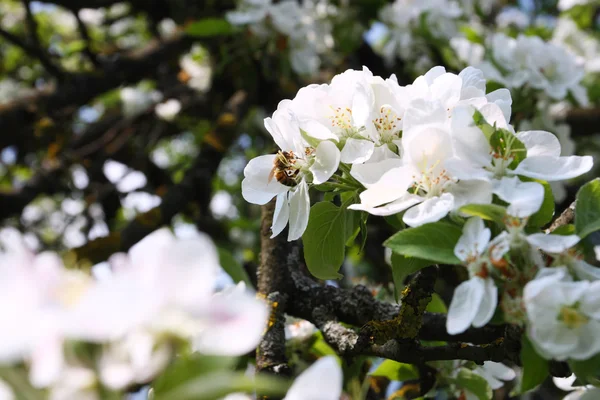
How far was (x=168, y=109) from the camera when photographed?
308 centimetres

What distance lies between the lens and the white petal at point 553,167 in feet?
2.32

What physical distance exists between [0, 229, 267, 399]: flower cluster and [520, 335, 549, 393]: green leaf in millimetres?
307

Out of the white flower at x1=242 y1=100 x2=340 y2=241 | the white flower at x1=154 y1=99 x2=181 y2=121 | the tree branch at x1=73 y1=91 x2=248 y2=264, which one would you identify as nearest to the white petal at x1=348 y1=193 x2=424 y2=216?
the white flower at x1=242 y1=100 x2=340 y2=241

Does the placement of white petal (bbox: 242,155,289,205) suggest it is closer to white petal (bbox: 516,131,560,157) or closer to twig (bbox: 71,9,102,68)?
white petal (bbox: 516,131,560,157)

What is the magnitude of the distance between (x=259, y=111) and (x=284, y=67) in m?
0.47

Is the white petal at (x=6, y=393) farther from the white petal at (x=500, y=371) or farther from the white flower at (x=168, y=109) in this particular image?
the white flower at (x=168, y=109)

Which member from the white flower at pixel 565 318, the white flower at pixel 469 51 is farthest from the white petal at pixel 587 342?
the white flower at pixel 469 51

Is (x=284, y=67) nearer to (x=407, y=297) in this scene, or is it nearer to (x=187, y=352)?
(x=407, y=297)

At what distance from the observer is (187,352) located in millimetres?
485

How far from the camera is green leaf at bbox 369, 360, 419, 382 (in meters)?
1.06

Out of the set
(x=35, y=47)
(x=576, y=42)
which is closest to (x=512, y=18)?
(x=576, y=42)

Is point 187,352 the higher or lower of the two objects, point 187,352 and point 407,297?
the higher

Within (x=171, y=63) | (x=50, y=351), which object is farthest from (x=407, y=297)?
(x=171, y=63)

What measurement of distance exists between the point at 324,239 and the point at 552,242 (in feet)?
1.10
